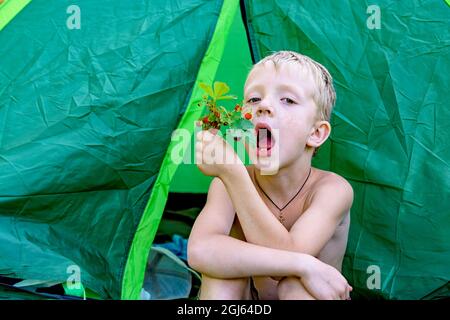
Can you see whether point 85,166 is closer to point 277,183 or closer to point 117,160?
point 117,160

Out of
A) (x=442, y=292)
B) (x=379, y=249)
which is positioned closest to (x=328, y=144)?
(x=379, y=249)

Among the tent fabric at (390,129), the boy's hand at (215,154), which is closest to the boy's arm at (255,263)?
the boy's hand at (215,154)

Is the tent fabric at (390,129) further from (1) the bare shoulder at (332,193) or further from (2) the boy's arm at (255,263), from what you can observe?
(2) the boy's arm at (255,263)

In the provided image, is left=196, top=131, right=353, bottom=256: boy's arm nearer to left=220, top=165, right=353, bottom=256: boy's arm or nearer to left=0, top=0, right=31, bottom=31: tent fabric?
left=220, top=165, right=353, bottom=256: boy's arm

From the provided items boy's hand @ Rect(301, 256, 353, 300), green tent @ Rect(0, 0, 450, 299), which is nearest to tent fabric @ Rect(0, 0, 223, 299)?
green tent @ Rect(0, 0, 450, 299)

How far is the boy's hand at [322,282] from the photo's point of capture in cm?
125

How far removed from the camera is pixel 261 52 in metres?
1.67

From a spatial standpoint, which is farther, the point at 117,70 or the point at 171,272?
the point at 171,272

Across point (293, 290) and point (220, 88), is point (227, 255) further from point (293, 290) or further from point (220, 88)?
point (220, 88)

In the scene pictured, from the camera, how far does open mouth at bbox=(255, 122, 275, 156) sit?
4.40ft

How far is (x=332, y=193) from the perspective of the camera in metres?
1.39

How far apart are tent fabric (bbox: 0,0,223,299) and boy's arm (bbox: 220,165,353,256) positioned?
382mm

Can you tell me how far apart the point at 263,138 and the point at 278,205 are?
0.53 feet

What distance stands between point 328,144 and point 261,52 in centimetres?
25
